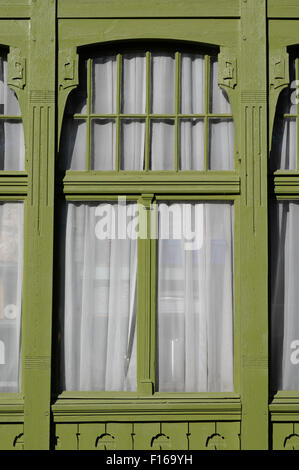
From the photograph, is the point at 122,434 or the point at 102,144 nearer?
the point at 122,434

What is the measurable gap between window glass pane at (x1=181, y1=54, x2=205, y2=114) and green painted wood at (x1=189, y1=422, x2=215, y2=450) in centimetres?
322

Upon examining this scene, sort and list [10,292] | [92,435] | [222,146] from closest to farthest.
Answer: [92,435] < [10,292] < [222,146]

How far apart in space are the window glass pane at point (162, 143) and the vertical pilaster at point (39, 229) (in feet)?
3.44

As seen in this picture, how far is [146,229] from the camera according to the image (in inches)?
316

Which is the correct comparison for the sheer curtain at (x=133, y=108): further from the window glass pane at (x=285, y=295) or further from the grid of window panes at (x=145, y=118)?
the window glass pane at (x=285, y=295)

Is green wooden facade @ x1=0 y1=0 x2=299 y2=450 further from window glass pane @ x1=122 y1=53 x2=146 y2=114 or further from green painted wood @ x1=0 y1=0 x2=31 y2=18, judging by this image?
window glass pane @ x1=122 y1=53 x2=146 y2=114

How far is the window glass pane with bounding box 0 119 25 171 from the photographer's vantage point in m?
8.10

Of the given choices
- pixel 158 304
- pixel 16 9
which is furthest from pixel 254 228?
pixel 16 9

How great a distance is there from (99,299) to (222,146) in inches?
→ 80.1

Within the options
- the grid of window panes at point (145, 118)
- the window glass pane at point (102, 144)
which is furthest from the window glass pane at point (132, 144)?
the window glass pane at point (102, 144)

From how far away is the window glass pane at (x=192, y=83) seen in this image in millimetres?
8148

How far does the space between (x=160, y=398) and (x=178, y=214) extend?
1878 mm

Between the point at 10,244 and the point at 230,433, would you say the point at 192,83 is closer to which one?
the point at 10,244

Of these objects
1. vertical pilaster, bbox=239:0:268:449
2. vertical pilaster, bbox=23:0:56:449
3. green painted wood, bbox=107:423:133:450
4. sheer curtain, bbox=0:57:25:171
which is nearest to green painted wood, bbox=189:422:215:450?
vertical pilaster, bbox=239:0:268:449
